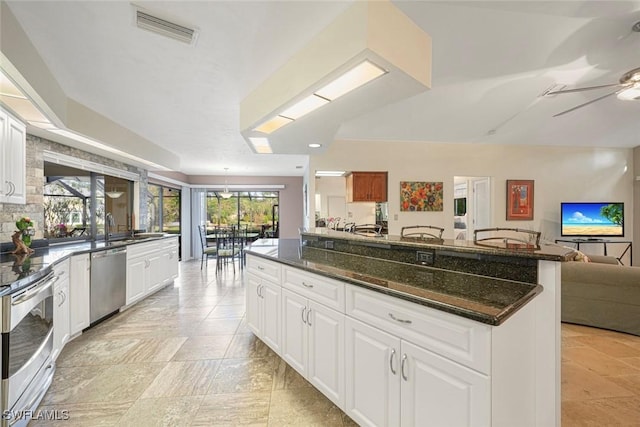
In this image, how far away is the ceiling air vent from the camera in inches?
62.9

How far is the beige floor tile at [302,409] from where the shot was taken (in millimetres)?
1642

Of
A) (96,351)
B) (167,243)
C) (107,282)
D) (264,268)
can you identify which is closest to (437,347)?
(264,268)

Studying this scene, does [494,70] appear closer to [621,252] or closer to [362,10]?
[362,10]

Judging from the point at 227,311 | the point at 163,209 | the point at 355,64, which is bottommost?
the point at 227,311

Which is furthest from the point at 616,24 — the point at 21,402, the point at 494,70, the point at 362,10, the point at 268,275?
the point at 21,402

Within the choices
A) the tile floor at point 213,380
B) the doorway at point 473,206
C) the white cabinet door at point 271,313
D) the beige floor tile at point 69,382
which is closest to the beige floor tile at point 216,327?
the tile floor at point 213,380

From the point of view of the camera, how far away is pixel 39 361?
5.70 feet

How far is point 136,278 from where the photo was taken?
12.0 feet

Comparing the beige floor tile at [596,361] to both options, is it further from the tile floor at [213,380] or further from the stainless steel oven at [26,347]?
the stainless steel oven at [26,347]

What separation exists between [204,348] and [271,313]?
846 mm

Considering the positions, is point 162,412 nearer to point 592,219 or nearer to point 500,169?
point 500,169

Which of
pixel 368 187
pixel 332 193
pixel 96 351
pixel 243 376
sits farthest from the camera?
pixel 332 193

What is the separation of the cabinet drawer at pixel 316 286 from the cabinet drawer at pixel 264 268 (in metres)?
0.13

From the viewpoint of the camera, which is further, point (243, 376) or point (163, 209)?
point (163, 209)
